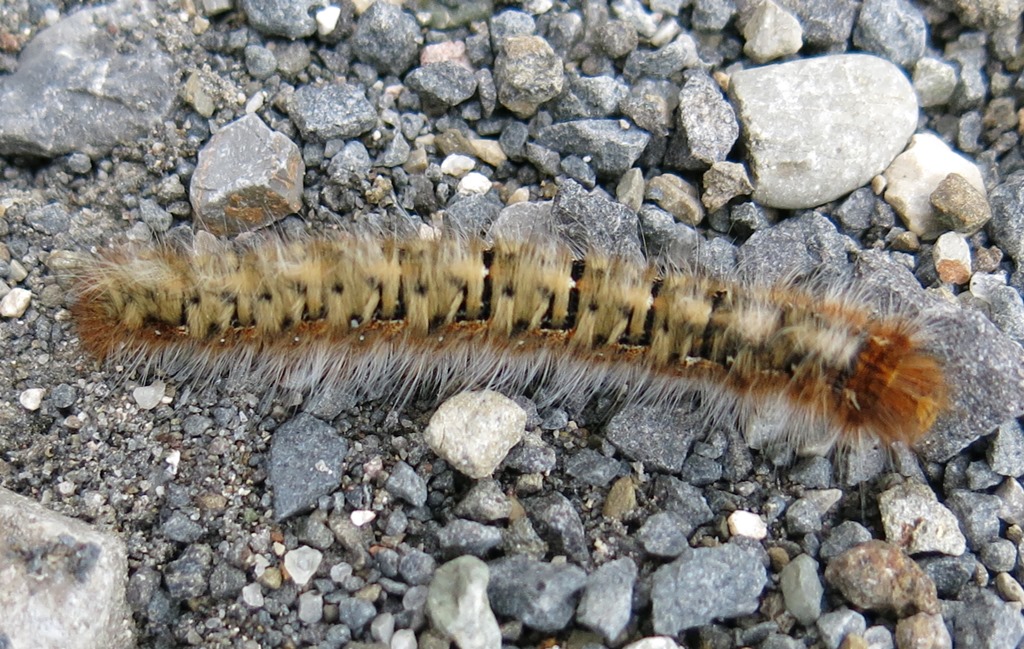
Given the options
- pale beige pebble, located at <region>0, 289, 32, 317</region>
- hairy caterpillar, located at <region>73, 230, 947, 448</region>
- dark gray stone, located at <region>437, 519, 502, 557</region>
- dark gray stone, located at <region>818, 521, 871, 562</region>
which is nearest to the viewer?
dark gray stone, located at <region>437, 519, 502, 557</region>

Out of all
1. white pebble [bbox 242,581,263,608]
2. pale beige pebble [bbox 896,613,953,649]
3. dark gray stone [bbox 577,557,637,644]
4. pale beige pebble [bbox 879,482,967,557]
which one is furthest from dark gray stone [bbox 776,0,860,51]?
white pebble [bbox 242,581,263,608]

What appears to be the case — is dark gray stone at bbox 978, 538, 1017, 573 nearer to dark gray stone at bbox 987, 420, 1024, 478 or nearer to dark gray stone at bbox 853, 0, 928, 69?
dark gray stone at bbox 987, 420, 1024, 478

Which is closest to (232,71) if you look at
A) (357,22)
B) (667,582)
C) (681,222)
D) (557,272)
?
(357,22)

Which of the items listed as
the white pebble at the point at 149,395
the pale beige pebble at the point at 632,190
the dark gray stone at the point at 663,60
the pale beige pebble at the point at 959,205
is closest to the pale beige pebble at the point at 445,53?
the dark gray stone at the point at 663,60

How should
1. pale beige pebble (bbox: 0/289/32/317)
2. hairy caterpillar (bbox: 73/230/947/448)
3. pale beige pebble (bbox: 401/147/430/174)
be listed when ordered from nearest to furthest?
hairy caterpillar (bbox: 73/230/947/448) → pale beige pebble (bbox: 0/289/32/317) → pale beige pebble (bbox: 401/147/430/174)

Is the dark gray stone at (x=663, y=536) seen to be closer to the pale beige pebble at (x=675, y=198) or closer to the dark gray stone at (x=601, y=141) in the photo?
the pale beige pebble at (x=675, y=198)

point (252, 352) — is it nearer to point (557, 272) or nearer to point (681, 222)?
point (557, 272)
